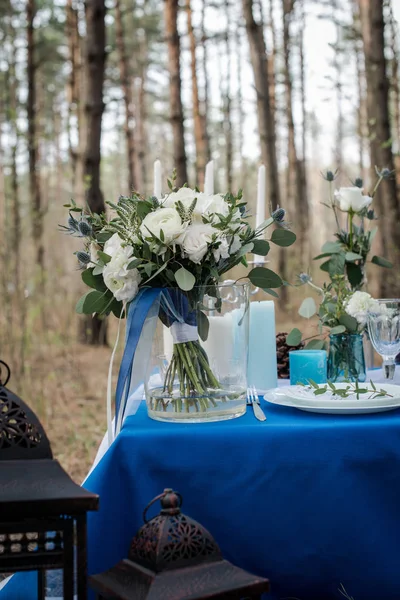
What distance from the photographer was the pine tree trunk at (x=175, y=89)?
9.29 meters

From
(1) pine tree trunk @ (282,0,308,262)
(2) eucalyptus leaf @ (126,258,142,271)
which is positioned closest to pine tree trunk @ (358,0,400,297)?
(2) eucalyptus leaf @ (126,258,142,271)

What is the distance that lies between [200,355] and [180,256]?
225 mm

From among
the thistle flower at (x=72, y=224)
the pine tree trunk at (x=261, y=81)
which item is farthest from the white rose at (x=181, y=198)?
the pine tree trunk at (x=261, y=81)

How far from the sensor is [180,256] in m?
1.59

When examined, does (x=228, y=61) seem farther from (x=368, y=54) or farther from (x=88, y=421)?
(x=88, y=421)

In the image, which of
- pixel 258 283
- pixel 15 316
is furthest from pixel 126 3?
pixel 258 283

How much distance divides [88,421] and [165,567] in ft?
13.9

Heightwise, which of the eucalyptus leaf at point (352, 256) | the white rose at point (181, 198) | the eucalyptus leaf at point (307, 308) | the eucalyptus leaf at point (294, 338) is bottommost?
the eucalyptus leaf at point (294, 338)

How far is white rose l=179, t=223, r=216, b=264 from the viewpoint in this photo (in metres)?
1.55

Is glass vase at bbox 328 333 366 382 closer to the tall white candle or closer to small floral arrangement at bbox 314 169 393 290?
small floral arrangement at bbox 314 169 393 290

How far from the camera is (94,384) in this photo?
21.3 feet

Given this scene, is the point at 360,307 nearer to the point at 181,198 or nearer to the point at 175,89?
the point at 181,198

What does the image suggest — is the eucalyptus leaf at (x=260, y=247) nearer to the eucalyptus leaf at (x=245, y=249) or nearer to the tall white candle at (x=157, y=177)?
the eucalyptus leaf at (x=245, y=249)

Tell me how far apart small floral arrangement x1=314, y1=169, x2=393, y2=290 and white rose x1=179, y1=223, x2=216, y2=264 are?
0.82 m
